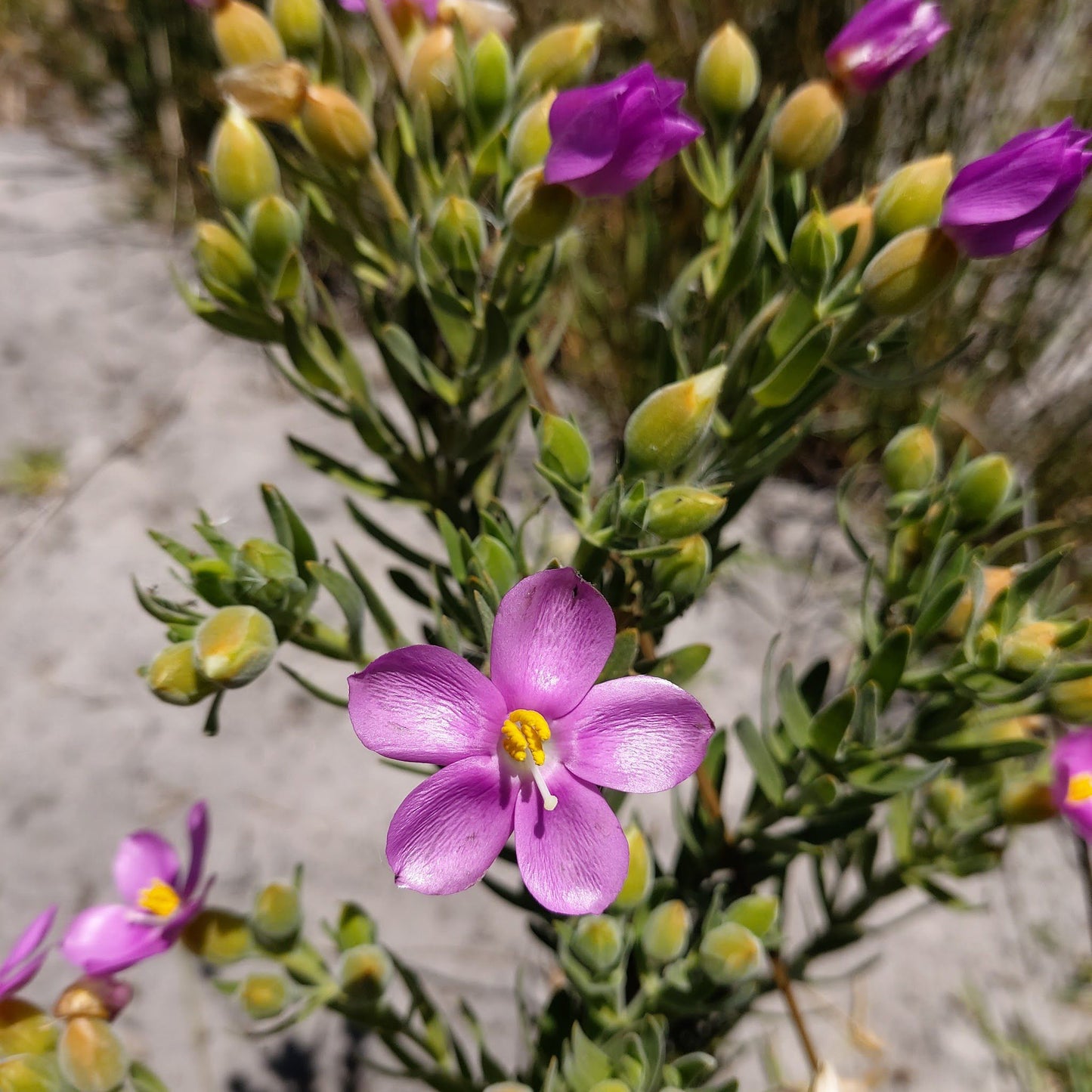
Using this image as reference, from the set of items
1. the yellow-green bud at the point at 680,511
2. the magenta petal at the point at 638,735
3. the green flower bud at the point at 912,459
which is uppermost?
the yellow-green bud at the point at 680,511

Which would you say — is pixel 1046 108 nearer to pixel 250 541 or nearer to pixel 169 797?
pixel 250 541

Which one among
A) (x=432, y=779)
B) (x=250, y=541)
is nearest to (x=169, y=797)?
(x=250, y=541)

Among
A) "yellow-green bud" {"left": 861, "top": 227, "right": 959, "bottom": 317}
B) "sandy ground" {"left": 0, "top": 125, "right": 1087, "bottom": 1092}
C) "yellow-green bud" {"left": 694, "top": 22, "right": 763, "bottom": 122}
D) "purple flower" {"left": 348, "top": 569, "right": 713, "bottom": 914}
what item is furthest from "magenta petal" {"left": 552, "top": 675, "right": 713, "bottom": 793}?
"sandy ground" {"left": 0, "top": 125, "right": 1087, "bottom": 1092}

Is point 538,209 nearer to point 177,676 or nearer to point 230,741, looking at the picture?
point 177,676

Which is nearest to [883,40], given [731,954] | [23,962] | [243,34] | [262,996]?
[243,34]

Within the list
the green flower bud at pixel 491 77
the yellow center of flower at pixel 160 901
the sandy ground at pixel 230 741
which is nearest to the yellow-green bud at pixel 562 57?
the green flower bud at pixel 491 77

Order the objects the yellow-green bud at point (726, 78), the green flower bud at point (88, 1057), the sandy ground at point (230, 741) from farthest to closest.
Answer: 1. the sandy ground at point (230, 741)
2. the yellow-green bud at point (726, 78)
3. the green flower bud at point (88, 1057)

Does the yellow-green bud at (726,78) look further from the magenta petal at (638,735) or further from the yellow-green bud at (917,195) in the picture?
the magenta petal at (638,735)

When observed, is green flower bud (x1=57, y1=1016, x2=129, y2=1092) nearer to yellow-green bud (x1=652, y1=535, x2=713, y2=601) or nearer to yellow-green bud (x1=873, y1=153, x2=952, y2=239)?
yellow-green bud (x1=652, y1=535, x2=713, y2=601)
